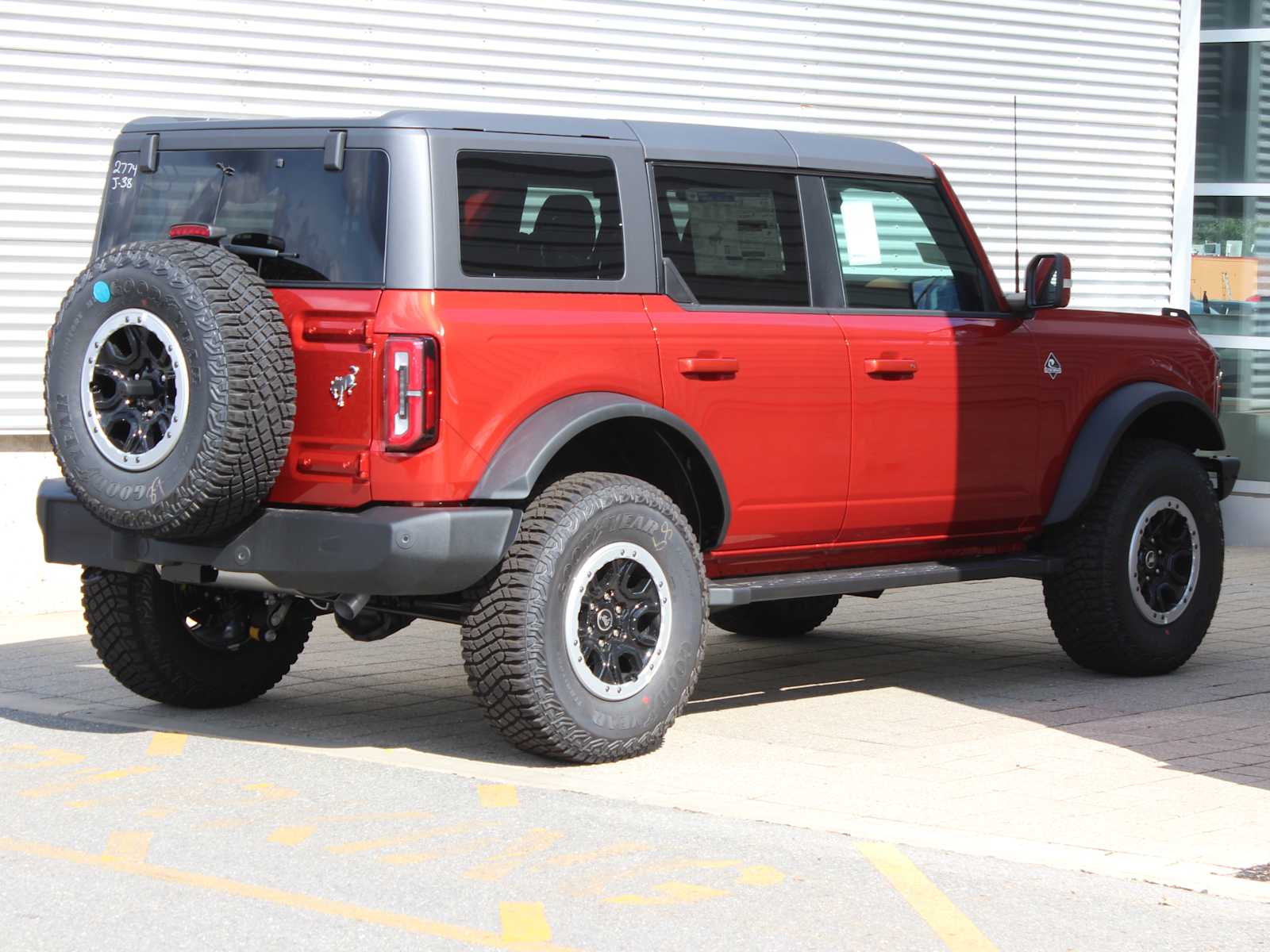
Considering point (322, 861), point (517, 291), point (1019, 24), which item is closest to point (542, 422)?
point (517, 291)

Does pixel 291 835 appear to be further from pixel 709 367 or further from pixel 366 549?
pixel 709 367

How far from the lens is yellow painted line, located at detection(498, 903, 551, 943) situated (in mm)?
4871

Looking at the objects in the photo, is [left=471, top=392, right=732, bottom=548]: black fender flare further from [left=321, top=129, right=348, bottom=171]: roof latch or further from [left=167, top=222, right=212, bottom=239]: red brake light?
[left=167, top=222, right=212, bottom=239]: red brake light

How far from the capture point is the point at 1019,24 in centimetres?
1517

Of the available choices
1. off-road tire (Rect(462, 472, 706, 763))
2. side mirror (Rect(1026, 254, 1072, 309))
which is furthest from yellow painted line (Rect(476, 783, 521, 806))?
side mirror (Rect(1026, 254, 1072, 309))

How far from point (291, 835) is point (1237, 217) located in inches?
455

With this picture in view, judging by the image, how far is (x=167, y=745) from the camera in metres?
7.29

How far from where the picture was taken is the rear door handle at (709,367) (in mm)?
7223

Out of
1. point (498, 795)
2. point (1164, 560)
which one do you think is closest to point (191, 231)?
point (498, 795)

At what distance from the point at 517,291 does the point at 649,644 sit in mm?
1292

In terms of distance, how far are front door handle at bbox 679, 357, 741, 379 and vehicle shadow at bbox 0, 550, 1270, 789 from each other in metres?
1.33

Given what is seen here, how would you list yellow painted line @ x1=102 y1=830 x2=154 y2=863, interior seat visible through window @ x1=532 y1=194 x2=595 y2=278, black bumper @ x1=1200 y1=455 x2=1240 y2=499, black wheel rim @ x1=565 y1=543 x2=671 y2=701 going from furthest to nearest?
black bumper @ x1=1200 y1=455 x2=1240 y2=499 → interior seat visible through window @ x1=532 y1=194 x2=595 y2=278 → black wheel rim @ x1=565 y1=543 x2=671 y2=701 → yellow painted line @ x1=102 y1=830 x2=154 y2=863

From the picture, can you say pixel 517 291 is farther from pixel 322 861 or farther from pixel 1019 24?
pixel 1019 24

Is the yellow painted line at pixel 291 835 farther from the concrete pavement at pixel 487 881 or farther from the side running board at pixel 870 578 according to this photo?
the side running board at pixel 870 578
